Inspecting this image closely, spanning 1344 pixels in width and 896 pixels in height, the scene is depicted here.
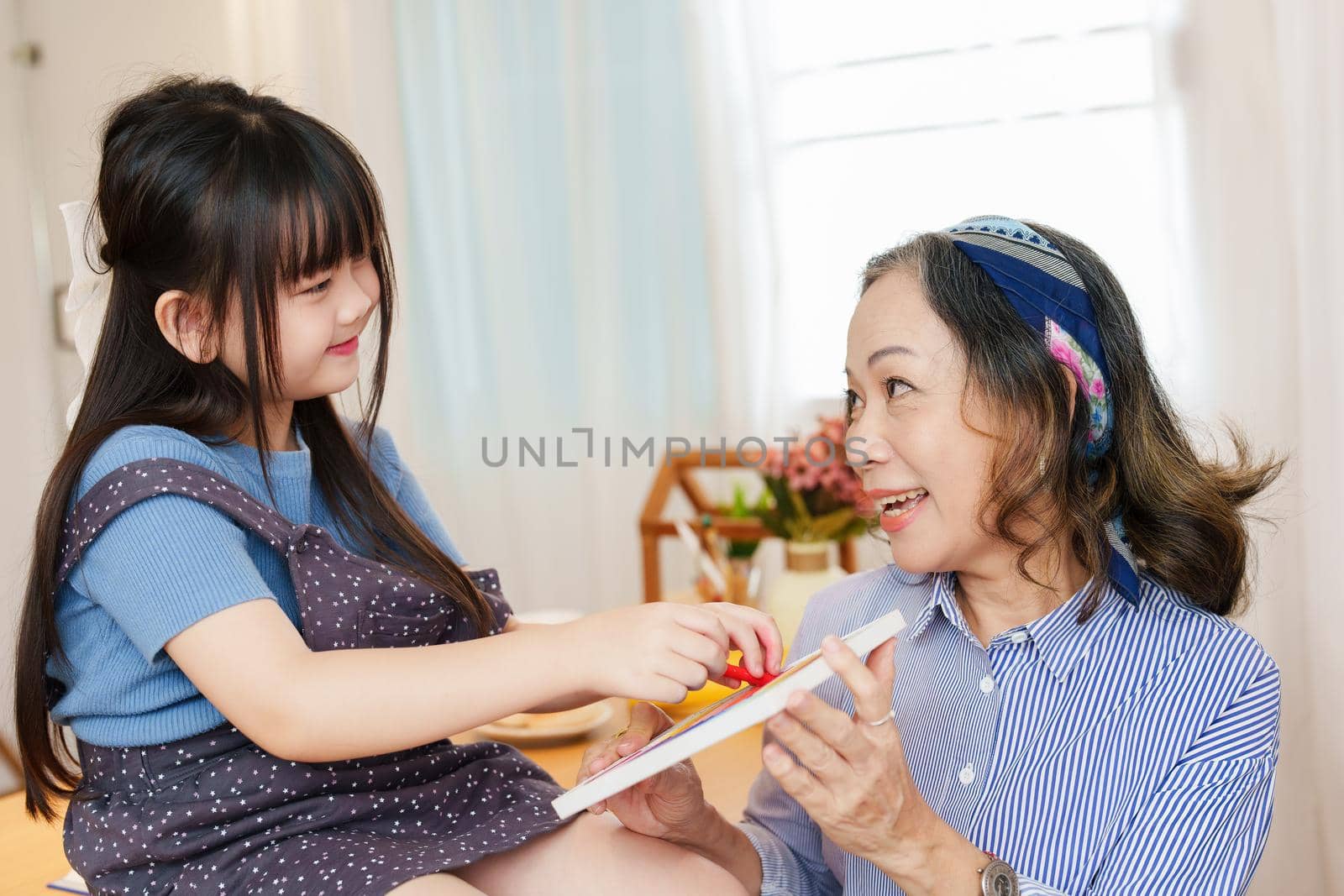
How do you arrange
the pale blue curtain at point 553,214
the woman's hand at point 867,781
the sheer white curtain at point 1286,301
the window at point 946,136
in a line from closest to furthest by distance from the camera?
the woman's hand at point 867,781 < the sheer white curtain at point 1286,301 < the window at point 946,136 < the pale blue curtain at point 553,214

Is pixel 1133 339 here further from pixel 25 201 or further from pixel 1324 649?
pixel 25 201

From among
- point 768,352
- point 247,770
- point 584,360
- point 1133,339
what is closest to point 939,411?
point 1133,339

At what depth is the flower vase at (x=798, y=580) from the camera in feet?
6.43

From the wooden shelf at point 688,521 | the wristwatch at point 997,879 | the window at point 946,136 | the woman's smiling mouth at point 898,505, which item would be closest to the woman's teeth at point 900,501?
the woman's smiling mouth at point 898,505

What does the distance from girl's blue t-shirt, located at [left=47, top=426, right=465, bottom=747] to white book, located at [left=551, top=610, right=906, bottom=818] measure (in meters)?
0.35

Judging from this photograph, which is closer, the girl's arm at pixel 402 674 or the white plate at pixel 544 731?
the girl's arm at pixel 402 674

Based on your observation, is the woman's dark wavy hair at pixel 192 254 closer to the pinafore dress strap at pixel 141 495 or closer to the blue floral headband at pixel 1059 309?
the pinafore dress strap at pixel 141 495

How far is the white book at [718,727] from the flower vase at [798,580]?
1014 millimetres

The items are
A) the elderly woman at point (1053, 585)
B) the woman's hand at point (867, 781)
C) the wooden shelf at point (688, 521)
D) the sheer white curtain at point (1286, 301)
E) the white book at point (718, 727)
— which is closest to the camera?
the white book at point (718, 727)

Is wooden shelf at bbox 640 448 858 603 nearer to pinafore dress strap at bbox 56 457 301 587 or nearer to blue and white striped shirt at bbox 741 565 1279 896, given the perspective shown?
blue and white striped shirt at bbox 741 565 1279 896

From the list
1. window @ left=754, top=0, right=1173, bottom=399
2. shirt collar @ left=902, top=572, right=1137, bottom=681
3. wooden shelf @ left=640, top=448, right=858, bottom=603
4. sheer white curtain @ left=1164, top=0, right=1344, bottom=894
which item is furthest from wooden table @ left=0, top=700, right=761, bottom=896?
window @ left=754, top=0, right=1173, bottom=399

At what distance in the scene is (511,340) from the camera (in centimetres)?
396

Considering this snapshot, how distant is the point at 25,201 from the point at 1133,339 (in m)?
4.22

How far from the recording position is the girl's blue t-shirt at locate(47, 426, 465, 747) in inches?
38.9
